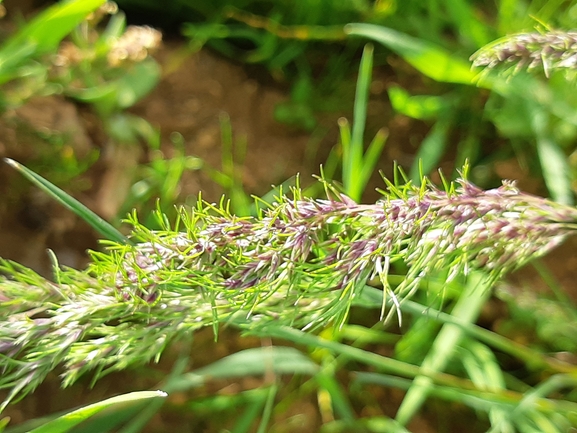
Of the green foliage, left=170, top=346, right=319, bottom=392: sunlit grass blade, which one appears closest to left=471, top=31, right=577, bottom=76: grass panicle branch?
the green foliage

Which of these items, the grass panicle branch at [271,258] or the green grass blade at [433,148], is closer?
the grass panicle branch at [271,258]

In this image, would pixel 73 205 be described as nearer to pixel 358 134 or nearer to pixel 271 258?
pixel 271 258

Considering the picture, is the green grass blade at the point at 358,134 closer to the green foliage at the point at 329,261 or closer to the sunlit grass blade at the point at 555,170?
the green foliage at the point at 329,261

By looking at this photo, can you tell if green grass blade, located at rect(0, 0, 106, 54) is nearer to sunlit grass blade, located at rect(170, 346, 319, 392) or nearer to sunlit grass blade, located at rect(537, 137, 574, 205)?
sunlit grass blade, located at rect(170, 346, 319, 392)

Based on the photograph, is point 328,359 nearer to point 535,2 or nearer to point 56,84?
point 56,84

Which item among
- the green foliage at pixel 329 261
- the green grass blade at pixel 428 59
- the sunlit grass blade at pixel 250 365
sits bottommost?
the sunlit grass blade at pixel 250 365

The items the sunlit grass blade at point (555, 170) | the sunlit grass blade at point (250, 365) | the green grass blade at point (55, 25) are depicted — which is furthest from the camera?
the sunlit grass blade at point (555, 170)

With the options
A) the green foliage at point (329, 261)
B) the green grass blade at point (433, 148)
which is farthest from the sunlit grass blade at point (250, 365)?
the green grass blade at point (433, 148)
